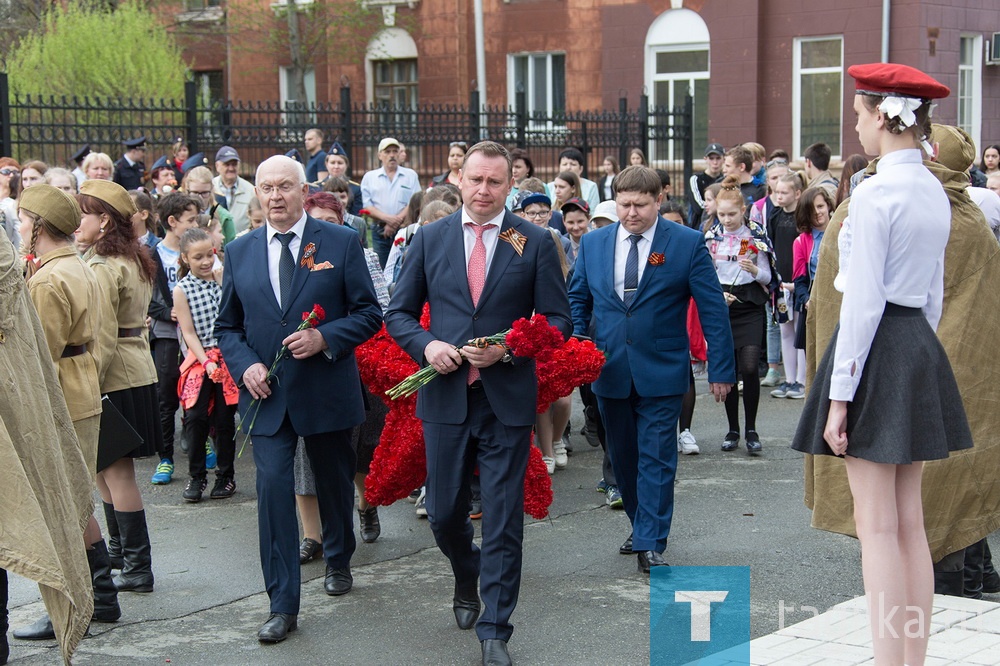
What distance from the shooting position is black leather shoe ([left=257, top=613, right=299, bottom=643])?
543cm

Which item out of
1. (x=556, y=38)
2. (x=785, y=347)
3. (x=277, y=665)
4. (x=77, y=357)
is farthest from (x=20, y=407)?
(x=556, y=38)

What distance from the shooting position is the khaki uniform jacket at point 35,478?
4555 mm

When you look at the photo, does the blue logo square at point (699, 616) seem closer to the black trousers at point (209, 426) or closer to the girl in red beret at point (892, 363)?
the girl in red beret at point (892, 363)

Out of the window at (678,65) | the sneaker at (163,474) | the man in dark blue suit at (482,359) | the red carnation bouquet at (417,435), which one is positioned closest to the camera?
the man in dark blue suit at (482,359)

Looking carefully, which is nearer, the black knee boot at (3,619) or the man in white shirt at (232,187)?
the black knee boot at (3,619)

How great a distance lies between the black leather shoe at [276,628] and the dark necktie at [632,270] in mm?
2449

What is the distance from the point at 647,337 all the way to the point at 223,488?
3.34 metres

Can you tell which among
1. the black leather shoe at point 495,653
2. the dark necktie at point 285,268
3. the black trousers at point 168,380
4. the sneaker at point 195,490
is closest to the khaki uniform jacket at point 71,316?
the dark necktie at point 285,268

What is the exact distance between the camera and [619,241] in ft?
21.9

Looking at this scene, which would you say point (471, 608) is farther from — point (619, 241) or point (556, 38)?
point (556, 38)

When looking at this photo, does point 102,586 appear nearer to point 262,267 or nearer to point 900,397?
point 262,267

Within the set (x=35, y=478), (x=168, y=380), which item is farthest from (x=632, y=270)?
(x=168, y=380)

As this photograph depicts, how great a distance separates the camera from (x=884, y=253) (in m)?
4.01

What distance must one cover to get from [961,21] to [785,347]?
1396 cm
